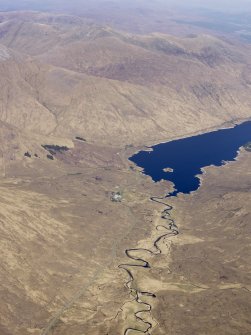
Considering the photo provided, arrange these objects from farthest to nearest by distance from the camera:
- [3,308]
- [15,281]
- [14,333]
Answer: [15,281], [3,308], [14,333]

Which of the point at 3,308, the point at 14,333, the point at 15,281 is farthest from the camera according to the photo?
the point at 15,281

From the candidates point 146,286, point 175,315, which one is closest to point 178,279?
point 146,286

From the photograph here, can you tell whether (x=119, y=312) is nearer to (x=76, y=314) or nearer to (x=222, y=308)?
(x=76, y=314)

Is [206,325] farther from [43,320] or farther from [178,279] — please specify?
[43,320]

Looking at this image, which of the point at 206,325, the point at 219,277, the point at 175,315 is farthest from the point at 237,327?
the point at 219,277

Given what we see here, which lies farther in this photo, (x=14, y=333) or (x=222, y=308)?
(x=222, y=308)

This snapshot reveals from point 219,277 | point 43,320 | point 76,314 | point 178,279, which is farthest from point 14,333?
point 219,277

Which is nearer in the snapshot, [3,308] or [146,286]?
[3,308]
